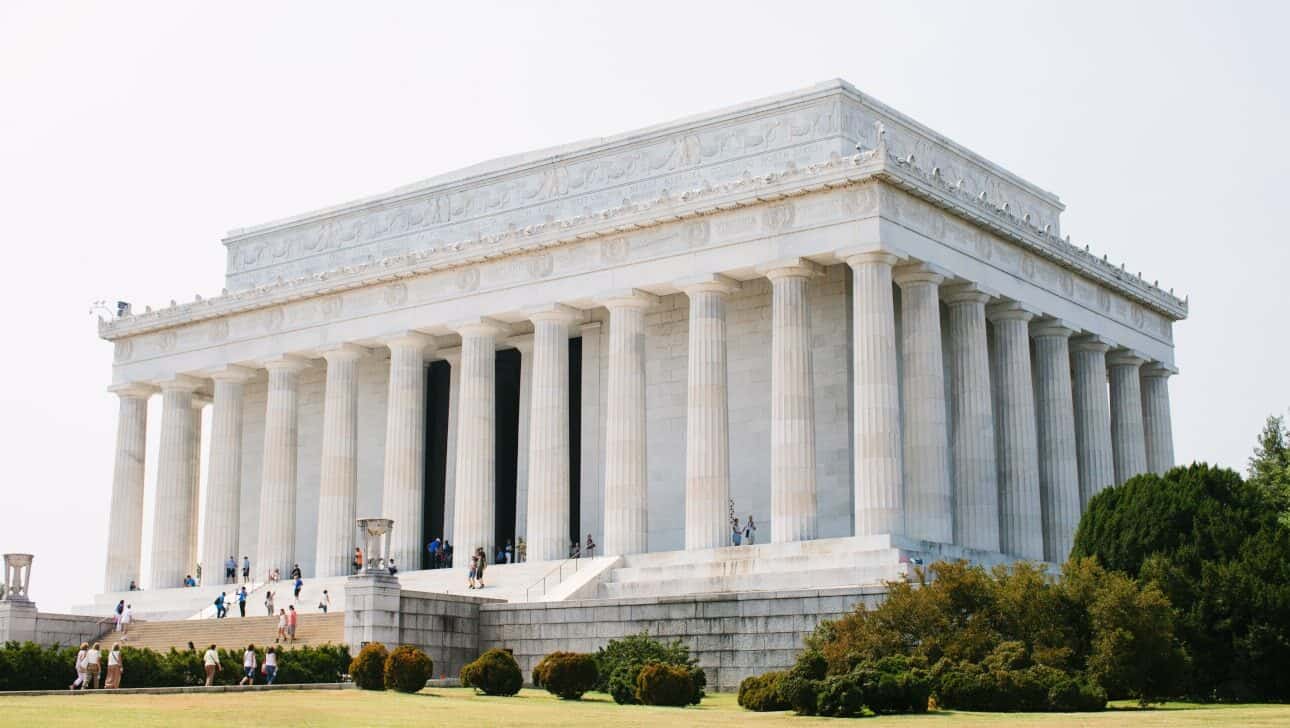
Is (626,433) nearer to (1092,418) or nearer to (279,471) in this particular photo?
(279,471)

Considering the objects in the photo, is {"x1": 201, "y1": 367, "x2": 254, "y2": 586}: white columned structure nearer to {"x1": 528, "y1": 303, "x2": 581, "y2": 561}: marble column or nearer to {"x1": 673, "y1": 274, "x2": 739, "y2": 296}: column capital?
{"x1": 528, "y1": 303, "x2": 581, "y2": 561}: marble column

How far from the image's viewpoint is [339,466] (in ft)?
208

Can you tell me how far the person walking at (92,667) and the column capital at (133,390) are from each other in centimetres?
3228

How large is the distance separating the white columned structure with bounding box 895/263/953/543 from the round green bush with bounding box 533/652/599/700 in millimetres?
18236

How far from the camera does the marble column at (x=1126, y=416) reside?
213 feet

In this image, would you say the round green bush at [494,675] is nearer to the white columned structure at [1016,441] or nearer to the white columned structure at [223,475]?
the white columned structure at [1016,441]

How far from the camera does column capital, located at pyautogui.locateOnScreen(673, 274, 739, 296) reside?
54.6m

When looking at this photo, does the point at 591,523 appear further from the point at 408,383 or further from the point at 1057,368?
the point at 1057,368

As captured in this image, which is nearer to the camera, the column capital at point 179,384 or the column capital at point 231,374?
the column capital at point 231,374

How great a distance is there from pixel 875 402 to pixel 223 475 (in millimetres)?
29135

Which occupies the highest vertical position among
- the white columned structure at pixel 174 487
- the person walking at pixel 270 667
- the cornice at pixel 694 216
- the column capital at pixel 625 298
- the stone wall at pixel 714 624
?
the cornice at pixel 694 216

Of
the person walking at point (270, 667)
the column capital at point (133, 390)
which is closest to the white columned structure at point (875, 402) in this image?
the person walking at point (270, 667)

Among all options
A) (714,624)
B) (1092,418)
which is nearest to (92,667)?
(714,624)

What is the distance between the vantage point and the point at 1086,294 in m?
61.8
